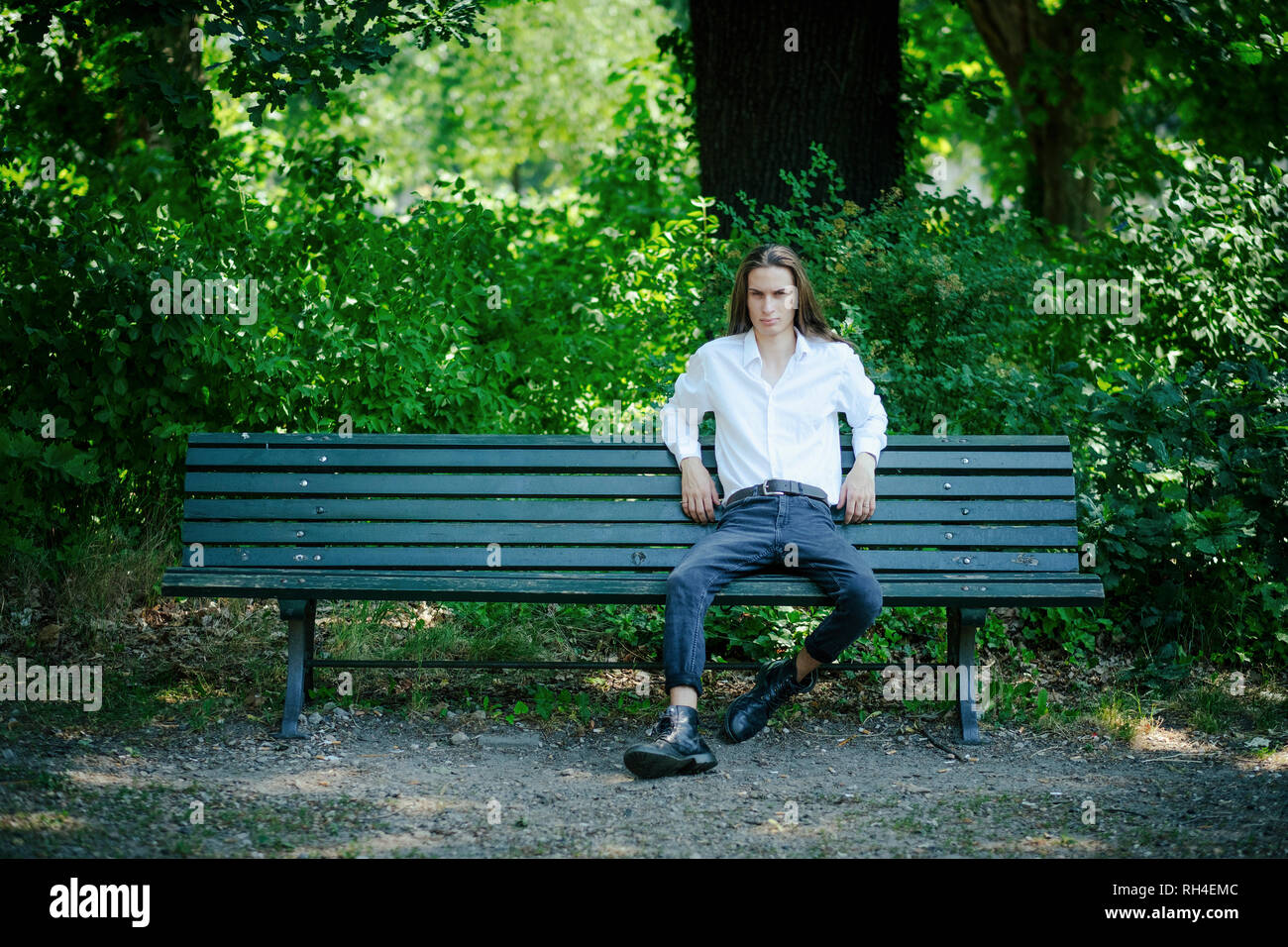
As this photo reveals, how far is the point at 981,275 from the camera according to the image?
16.9ft

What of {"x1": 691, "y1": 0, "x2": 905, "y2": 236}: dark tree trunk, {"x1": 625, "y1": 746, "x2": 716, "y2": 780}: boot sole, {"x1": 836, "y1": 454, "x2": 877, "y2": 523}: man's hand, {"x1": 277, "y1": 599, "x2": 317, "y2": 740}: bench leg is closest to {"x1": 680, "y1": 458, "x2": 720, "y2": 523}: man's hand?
{"x1": 836, "y1": 454, "x2": 877, "y2": 523}: man's hand

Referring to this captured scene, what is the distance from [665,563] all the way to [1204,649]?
90.3 inches

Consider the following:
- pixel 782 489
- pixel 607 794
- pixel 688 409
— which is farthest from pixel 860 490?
pixel 607 794

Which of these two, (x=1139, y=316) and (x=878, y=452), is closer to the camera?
(x=878, y=452)

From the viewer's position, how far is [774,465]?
4262 millimetres

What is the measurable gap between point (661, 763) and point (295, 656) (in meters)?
1.45

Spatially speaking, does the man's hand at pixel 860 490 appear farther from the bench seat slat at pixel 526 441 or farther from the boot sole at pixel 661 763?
the boot sole at pixel 661 763

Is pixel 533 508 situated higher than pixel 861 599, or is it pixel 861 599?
pixel 533 508

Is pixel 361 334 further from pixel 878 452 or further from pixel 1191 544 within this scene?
pixel 1191 544

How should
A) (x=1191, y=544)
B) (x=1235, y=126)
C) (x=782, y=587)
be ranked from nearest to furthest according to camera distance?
(x=782, y=587) → (x=1191, y=544) → (x=1235, y=126)

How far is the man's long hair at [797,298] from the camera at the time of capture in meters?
4.39

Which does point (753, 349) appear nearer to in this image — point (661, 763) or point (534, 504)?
point (534, 504)

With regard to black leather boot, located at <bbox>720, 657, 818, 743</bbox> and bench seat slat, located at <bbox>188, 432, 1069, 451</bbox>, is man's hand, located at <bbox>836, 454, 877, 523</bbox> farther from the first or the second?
black leather boot, located at <bbox>720, 657, 818, 743</bbox>

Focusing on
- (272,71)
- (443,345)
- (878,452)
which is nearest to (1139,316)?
(878,452)
